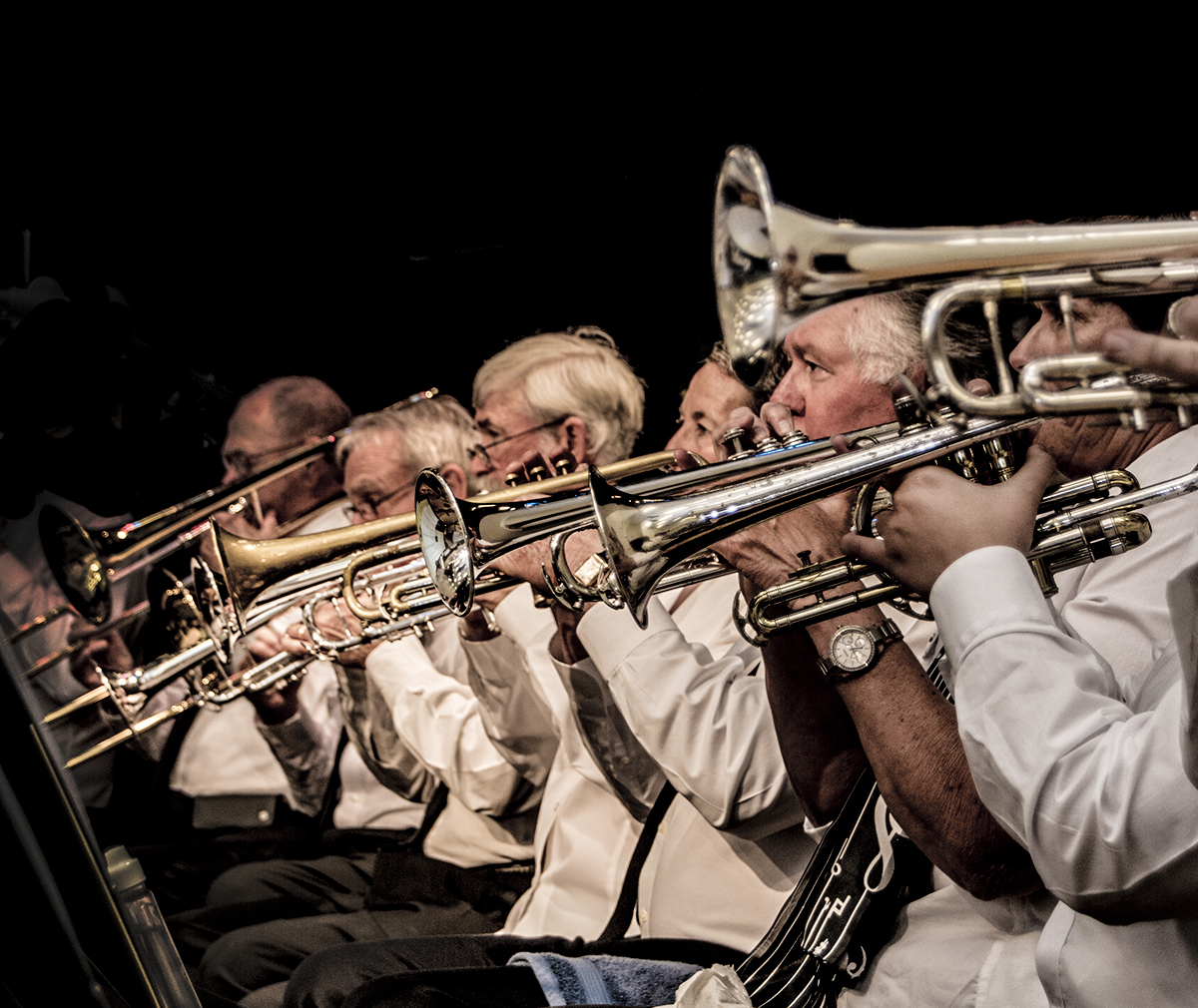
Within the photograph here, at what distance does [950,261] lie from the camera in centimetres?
114

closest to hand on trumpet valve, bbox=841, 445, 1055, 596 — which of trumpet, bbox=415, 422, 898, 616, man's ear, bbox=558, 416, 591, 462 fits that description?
trumpet, bbox=415, 422, 898, 616

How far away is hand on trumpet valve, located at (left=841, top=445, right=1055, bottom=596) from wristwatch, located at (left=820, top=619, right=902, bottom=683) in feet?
0.47

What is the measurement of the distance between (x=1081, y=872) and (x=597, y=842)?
1650mm

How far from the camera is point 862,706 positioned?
1.50 meters

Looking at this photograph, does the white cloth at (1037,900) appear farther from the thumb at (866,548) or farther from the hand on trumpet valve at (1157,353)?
the hand on trumpet valve at (1157,353)

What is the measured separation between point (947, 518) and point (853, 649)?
30 centimetres

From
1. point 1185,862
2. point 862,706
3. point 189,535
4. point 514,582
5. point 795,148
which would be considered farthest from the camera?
point 189,535

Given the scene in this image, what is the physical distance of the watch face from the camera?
152 centimetres

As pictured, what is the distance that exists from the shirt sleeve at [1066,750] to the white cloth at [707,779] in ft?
2.68

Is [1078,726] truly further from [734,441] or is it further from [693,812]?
[693,812]

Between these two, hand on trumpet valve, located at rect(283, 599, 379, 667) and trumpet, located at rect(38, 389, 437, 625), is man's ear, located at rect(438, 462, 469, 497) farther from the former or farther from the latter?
trumpet, located at rect(38, 389, 437, 625)

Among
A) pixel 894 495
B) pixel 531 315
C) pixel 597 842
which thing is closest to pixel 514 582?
pixel 597 842

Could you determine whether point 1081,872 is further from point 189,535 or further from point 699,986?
point 189,535

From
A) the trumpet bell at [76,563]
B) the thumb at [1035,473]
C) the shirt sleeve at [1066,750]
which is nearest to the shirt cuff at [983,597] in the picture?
the shirt sleeve at [1066,750]
